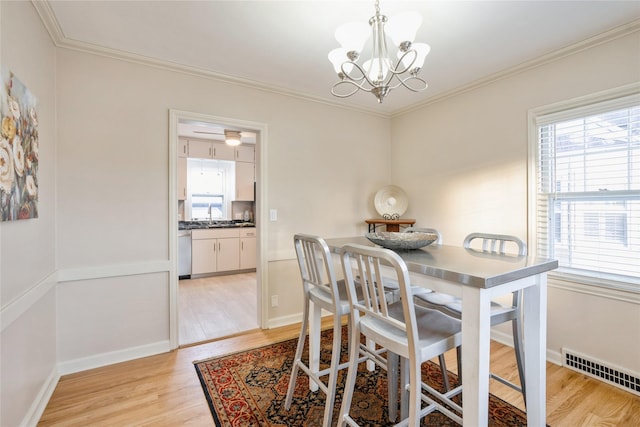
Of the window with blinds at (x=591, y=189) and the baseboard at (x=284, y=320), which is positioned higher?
the window with blinds at (x=591, y=189)

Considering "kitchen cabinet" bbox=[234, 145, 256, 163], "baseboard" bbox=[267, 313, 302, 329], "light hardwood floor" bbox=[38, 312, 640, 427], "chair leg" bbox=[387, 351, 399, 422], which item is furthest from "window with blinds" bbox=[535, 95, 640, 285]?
"kitchen cabinet" bbox=[234, 145, 256, 163]

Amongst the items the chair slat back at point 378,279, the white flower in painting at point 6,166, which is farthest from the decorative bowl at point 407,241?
the white flower in painting at point 6,166

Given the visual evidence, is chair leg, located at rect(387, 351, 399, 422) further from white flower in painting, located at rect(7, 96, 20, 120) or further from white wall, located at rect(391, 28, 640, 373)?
white flower in painting, located at rect(7, 96, 20, 120)

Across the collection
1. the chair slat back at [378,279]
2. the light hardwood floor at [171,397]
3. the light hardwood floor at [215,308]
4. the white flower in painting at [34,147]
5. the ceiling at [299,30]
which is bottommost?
the light hardwood floor at [171,397]

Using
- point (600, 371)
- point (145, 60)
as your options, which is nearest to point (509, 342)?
point (600, 371)

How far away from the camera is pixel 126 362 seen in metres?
2.35

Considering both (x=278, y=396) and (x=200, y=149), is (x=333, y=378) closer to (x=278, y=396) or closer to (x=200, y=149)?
(x=278, y=396)

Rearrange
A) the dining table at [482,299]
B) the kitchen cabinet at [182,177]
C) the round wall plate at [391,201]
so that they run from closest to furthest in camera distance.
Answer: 1. the dining table at [482,299]
2. the round wall plate at [391,201]
3. the kitchen cabinet at [182,177]

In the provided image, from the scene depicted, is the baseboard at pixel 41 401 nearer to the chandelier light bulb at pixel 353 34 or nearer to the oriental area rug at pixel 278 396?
the oriental area rug at pixel 278 396

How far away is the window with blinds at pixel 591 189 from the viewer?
6.61ft

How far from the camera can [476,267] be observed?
4.22 ft

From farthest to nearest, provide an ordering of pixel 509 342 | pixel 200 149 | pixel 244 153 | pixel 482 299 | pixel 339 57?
pixel 244 153
pixel 200 149
pixel 509 342
pixel 339 57
pixel 482 299

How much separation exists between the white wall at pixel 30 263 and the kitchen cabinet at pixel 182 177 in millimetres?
3184

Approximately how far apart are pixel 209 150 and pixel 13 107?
4156mm
